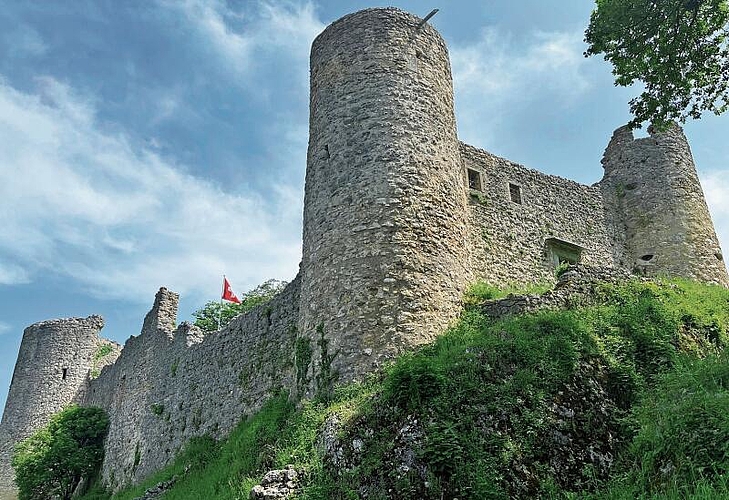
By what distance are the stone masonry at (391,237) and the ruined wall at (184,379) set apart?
0.21 ft

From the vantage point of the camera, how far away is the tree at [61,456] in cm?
2556

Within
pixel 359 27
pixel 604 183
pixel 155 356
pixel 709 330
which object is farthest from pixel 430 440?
pixel 155 356

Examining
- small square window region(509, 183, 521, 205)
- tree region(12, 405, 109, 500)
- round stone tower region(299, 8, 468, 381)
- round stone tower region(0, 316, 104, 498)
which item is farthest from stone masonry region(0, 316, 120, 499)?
small square window region(509, 183, 521, 205)

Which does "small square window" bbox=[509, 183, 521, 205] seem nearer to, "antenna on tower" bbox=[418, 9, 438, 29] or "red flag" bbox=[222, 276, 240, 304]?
"antenna on tower" bbox=[418, 9, 438, 29]

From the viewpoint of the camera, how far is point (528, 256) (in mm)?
16453

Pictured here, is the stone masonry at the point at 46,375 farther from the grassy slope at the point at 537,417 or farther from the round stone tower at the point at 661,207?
the round stone tower at the point at 661,207

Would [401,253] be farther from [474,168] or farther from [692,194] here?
[692,194]

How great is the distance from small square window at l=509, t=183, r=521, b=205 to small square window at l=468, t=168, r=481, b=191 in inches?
44.5

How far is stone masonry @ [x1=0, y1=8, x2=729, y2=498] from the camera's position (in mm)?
11891

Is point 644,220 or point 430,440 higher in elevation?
point 644,220

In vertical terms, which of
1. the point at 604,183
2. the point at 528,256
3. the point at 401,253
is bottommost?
the point at 401,253

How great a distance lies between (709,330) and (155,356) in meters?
18.2

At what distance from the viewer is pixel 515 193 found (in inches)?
688

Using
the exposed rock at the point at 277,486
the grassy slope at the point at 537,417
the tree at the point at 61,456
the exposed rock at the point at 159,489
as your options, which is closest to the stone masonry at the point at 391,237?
the grassy slope at the point at 537,417
